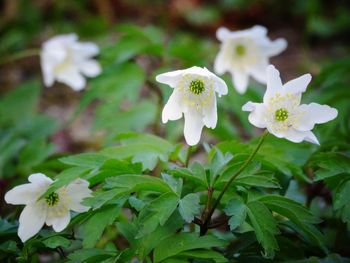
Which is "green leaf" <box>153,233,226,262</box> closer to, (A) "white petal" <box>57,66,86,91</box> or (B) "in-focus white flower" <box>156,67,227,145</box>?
(B) "in-focus white flower" <box>156,67,227,145</box>

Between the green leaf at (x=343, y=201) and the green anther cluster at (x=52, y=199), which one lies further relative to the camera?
the green anther cluster at (x=52, y=199)

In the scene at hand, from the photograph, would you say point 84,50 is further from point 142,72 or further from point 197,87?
point 197,87

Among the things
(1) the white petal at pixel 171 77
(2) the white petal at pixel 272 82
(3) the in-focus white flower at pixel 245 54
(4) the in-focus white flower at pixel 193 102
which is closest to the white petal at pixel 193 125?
(4) the in-focus white flower at pixel 193 102

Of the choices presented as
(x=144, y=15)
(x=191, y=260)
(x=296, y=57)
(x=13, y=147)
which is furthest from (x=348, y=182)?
(x=144, y=15)

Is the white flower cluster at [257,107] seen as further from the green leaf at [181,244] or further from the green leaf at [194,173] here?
the green leaf at [181,244]

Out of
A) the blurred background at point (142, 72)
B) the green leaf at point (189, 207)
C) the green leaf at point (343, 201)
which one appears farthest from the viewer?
the blurred background at point (142, 72)

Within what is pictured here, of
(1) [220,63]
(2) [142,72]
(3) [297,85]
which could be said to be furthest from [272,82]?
(2) [142,72]
